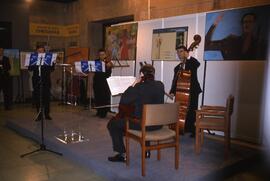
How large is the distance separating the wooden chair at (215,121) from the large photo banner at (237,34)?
897 millimetres

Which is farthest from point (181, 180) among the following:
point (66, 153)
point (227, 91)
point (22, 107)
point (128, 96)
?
point (22, 107)

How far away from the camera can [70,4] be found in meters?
9.45

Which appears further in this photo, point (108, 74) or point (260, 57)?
point (108, 74)

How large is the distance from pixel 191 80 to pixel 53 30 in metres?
6.23

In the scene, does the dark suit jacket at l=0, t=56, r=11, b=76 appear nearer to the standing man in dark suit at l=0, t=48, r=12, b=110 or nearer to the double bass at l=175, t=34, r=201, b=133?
the standing man in dark suit at l=0, t=48, r=12, b=110

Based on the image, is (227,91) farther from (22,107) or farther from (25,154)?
(22,107)

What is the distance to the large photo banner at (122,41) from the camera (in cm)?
631

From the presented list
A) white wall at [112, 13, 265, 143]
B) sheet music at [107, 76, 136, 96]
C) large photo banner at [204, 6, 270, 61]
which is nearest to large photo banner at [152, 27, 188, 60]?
white wall at [112, 13, 265, 143]

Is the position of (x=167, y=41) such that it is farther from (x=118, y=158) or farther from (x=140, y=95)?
(x=118, y=158)

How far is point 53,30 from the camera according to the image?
31.0 feet

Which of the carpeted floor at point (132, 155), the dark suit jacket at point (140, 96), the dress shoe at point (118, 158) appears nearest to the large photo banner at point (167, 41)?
the carpeted floor at point (132, 155)

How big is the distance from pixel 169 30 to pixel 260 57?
1.83 m

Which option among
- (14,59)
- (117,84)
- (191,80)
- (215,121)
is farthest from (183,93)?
(14,59)

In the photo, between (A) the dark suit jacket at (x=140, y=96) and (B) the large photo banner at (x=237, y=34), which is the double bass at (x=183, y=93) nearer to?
(B) the large photo banner at (x=237, y=34)
